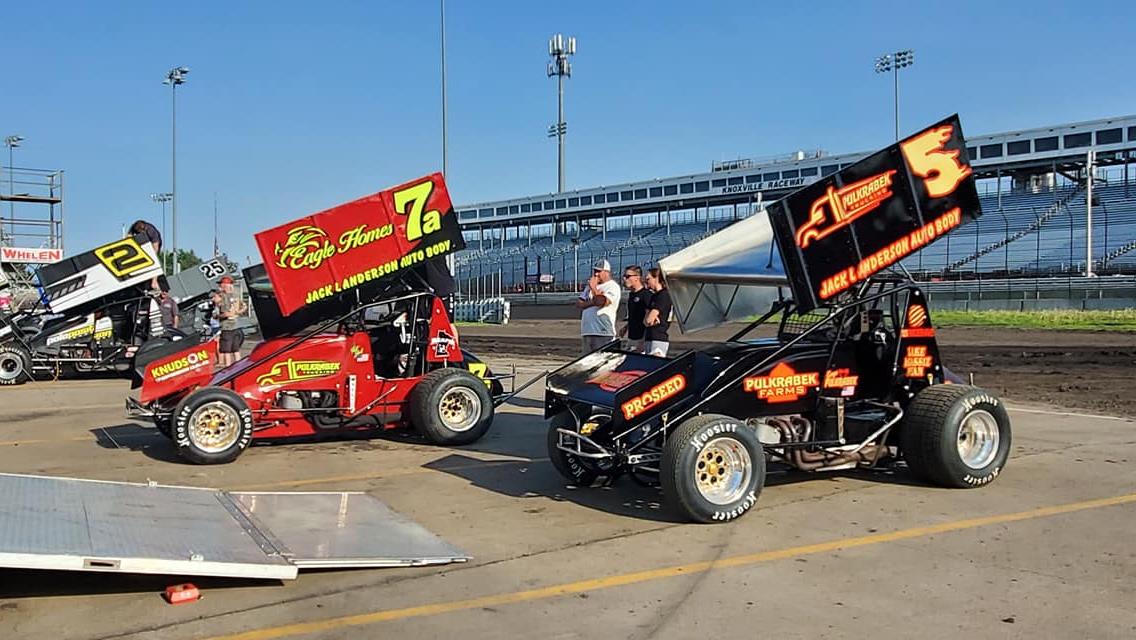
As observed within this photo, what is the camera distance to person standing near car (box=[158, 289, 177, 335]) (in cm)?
Result: 1761

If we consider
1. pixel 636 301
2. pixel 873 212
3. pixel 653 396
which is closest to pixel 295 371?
pixel 636 301

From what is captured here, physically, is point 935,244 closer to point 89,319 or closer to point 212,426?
point 89,319

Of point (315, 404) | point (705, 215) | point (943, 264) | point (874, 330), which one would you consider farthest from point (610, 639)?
point (705, 215)

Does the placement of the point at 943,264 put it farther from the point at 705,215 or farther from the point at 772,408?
the point at 772,408

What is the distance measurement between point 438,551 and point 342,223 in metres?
4.84

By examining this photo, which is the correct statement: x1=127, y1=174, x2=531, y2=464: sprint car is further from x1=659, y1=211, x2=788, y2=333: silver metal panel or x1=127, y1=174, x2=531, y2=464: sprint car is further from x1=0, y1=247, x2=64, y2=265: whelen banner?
x1=0, y1=247, x2=64, y2=265: whelen banner

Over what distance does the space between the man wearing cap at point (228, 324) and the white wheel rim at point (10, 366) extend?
6255mm

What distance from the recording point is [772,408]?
7.11 m

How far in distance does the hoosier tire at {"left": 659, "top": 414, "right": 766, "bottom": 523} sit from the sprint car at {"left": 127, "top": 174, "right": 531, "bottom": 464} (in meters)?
3.82

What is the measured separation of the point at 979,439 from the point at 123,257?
611 inches

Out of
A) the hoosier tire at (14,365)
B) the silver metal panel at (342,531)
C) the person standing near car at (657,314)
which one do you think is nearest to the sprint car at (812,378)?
the silver metal panel at (342,531)

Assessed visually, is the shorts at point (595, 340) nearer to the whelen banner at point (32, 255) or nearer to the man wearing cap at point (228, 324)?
the man wearing cap at point (228, 324)

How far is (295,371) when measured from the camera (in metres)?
9.46

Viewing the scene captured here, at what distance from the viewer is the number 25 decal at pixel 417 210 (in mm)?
9953
